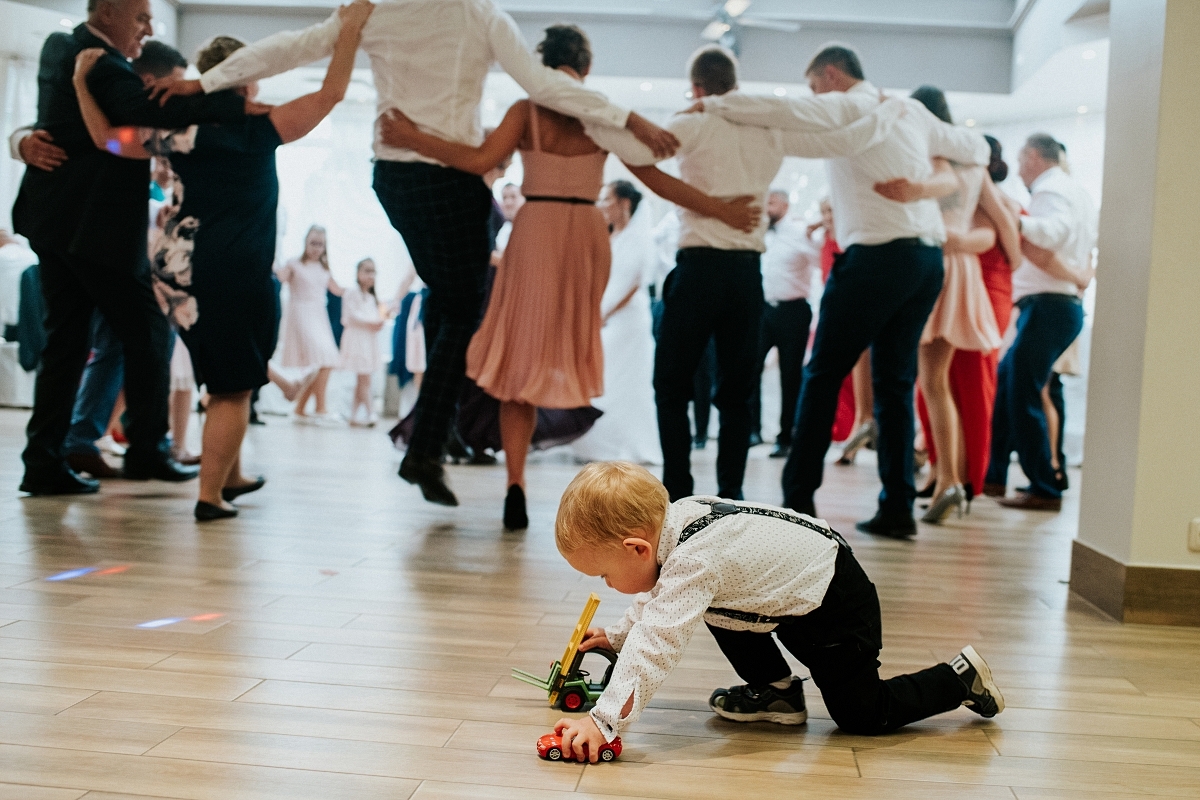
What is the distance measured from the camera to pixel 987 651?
1.94 metres

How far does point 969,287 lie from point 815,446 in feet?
3.39

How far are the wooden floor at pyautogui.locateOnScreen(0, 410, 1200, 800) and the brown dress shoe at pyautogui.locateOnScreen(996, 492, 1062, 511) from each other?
4.02ft

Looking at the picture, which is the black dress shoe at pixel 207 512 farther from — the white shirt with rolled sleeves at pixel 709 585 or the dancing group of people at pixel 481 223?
the white shirt with rolled sleeves at pixel 709 585

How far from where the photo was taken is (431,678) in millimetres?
1635

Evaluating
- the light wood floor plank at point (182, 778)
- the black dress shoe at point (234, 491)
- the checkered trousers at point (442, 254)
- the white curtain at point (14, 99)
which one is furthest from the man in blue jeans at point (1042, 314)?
the white curtain at point (14, 99)

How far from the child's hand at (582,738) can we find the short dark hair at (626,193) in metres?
4.01


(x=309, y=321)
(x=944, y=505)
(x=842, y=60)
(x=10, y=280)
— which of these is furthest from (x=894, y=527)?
(x=10, y=280)

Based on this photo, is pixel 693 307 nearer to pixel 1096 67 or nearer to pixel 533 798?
pixel 533 798

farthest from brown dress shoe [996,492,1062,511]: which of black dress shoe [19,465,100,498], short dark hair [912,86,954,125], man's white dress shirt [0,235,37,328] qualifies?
man's white dress shirt [0,235,37,328]

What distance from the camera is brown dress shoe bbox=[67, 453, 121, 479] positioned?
3.71 metres

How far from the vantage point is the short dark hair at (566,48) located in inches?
122

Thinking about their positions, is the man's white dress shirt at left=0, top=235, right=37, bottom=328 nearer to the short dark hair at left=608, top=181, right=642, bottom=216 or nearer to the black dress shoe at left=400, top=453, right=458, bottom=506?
the short dark hair at left=608, top=181, right=642, bottom=216

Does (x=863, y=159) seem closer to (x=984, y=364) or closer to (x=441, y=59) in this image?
(x=984, y=364)

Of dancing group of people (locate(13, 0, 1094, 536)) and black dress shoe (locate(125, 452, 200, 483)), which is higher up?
dancing group of people (locate(13, 0, 1094, 536))
